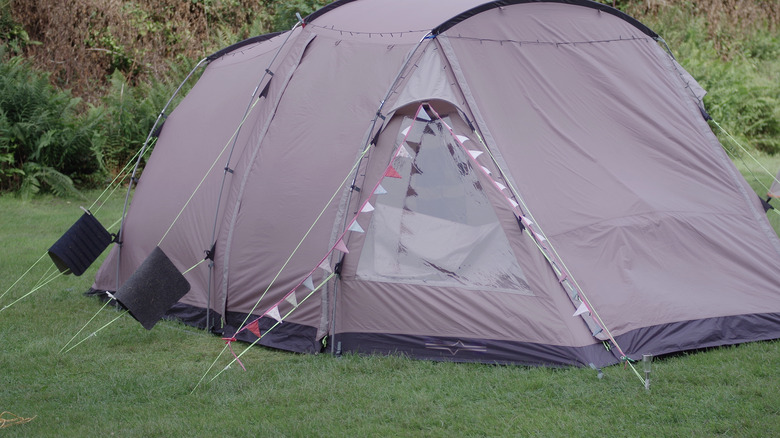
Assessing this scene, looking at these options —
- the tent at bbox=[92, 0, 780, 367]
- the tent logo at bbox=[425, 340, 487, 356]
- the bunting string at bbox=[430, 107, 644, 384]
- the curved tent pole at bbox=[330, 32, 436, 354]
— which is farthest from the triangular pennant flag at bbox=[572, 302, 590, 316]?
the curved tent pole at bbox=[330, 32, 436, 354]

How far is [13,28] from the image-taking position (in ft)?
42.7

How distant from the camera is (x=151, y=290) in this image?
490cm

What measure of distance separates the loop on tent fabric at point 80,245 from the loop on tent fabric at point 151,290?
126cm

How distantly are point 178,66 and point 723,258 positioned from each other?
935 cm

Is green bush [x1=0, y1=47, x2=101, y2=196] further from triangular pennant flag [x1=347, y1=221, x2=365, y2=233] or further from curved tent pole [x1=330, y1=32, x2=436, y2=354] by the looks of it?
triangular pennant flag [x1=347, y1=221, x2=365, y2=233]

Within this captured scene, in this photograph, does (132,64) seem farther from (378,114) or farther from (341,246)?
(341,246)

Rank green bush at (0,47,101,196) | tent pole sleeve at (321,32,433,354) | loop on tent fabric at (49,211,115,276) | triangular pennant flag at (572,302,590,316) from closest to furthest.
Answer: triangular pennant flag at (572,302,590,316) < tent pole sleeve at (321,32,433,354) < loop on tent fabric at (49,211,115,276) < green bush at (0,47,101,196)

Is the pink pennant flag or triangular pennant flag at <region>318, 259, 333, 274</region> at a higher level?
triangular pennant flag at <region>318, 259, 333, 274</region>

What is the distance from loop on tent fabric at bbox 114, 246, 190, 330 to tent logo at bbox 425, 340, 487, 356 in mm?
1468

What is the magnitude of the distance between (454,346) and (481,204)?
0.84 metres

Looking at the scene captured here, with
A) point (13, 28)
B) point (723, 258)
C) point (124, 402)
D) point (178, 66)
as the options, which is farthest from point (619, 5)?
point (124, 402)

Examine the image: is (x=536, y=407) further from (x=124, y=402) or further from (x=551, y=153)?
(x=124, y=402)

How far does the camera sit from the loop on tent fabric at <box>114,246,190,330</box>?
4812 mm

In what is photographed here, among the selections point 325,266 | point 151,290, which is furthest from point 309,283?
point 151,290
